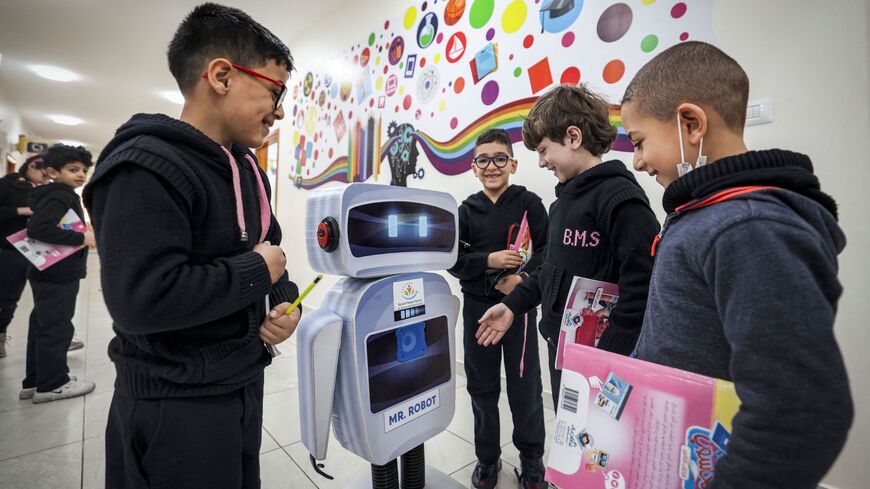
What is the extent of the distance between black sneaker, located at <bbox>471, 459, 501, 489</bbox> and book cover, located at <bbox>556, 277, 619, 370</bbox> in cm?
80

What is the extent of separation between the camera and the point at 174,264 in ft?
2.15

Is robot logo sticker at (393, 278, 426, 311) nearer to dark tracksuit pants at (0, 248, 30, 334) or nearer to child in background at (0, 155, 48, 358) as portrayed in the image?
child in background at (0, 155, 48, 358)

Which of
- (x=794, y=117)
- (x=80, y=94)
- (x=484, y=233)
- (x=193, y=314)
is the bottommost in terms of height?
(x=193, y=314)

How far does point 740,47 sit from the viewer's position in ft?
4.87

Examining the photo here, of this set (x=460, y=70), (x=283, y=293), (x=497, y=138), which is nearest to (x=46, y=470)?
(x=283, y=293)

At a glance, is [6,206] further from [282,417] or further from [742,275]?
[742,275]

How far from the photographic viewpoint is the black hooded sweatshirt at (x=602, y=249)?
0.92 meters

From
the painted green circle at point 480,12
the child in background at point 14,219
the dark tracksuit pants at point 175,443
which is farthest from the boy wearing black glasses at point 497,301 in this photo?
the child in background at point 14,219

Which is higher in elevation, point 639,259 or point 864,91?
point 864,91

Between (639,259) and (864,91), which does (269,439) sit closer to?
(639,259)

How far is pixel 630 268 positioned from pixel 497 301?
0.71 meters

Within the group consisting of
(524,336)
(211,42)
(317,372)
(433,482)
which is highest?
(211,42)

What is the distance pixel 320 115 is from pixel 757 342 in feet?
13.6

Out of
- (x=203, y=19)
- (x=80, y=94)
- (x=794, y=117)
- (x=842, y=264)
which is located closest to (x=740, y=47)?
(x=794, y=117)
